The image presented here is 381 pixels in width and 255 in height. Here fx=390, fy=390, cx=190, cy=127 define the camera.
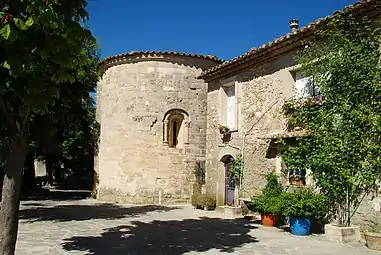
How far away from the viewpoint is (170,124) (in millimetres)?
17500

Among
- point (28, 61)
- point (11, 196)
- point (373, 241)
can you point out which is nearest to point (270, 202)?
point (373, 241)

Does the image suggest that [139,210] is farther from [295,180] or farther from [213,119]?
[295,180]

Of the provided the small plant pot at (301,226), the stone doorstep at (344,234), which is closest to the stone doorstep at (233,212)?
the small plant pot at (301,226)

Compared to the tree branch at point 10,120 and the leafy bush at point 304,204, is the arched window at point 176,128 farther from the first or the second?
the tree branch at point 10,120

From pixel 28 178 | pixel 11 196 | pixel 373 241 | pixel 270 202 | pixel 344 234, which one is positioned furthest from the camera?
pixel 28 178

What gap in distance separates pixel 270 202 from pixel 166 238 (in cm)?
303

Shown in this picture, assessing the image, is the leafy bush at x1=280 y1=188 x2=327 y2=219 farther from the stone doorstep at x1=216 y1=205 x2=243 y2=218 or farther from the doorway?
the doorway

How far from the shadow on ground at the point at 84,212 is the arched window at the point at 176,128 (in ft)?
10.2

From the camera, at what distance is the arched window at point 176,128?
56.6 ft

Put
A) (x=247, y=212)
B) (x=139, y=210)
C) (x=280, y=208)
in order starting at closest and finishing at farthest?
(x=280, y=208) → (x=247, y=212) → (x=139, y=210)

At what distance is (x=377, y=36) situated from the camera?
8523 millimetres

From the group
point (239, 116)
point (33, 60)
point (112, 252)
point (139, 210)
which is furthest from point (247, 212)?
point (33, 60)

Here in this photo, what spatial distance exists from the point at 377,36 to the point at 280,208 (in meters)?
4.58

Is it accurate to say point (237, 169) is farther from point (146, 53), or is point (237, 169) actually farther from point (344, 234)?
point (146, 53)
